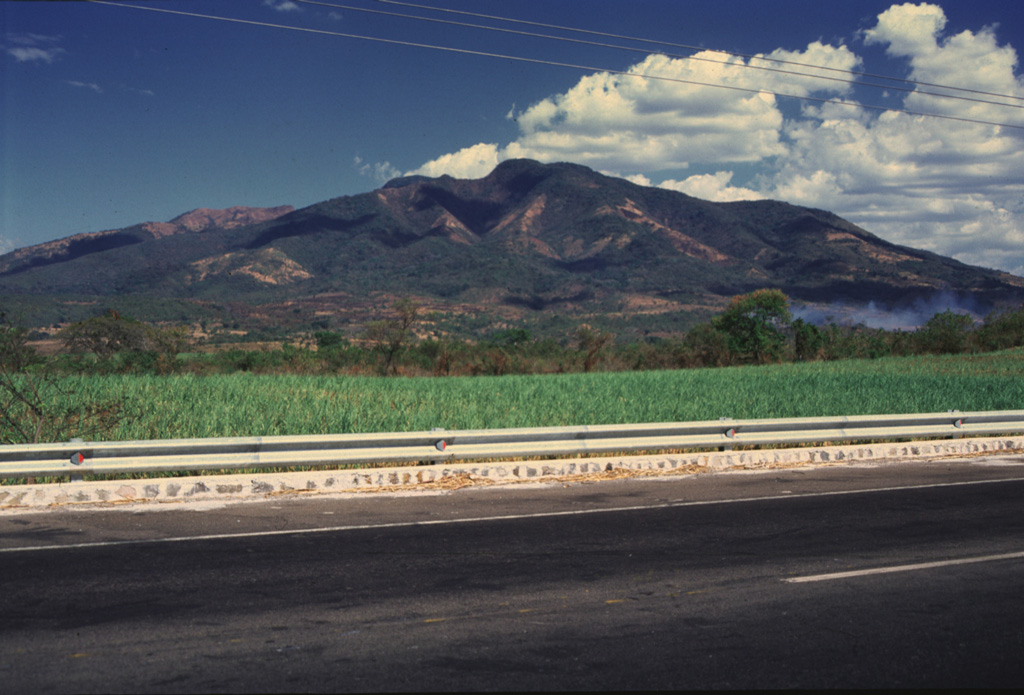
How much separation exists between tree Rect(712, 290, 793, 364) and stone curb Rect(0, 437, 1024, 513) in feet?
120

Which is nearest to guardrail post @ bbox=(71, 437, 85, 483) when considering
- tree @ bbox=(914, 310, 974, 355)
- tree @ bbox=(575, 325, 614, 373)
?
tree @ bbox=(575, 325, 614, 373)

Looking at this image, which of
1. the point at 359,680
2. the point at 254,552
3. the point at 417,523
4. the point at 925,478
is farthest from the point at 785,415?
the point at 359,680

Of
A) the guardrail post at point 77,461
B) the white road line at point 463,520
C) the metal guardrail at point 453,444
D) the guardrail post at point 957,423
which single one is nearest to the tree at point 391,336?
the metal guardrail at point 453,444

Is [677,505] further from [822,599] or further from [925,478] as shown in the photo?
[925,478]

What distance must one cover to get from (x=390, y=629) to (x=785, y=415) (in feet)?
39.7

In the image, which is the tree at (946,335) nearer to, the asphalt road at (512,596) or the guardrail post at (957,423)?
the guardrail post at (957,423)

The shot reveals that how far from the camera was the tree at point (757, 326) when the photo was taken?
165 ft

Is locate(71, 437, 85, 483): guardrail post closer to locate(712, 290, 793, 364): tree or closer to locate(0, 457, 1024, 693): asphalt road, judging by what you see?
locate(0, 457, 1024, 693): asphalt road

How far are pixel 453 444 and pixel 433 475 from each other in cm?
55

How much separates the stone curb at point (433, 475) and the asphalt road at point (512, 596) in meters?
0.56

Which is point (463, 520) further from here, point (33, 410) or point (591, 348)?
point (591, 348)

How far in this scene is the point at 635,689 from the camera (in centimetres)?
429

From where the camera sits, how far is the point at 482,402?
53.6 ft

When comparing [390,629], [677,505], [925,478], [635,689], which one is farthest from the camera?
[925,478]
